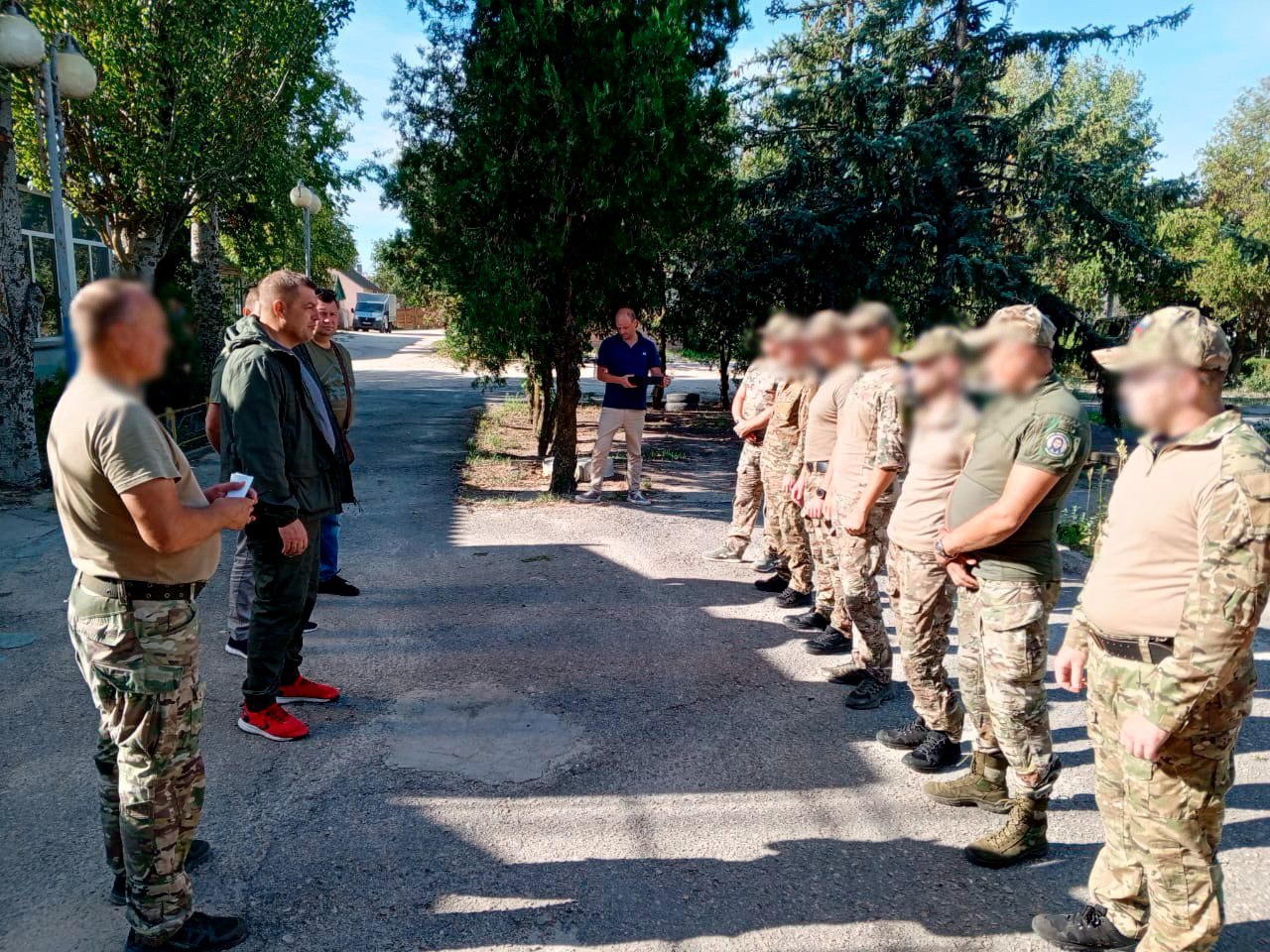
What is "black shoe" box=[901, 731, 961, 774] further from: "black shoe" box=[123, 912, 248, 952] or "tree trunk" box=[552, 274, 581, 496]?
"tree trunk" box=[552, 274, 581, 496]

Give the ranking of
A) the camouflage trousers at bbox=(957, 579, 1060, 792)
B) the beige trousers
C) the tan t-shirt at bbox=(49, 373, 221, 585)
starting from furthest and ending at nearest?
the beige trousers < the camouflage trousers at bbox=(957, 579, 1060, 792) < the tan t-shirt at bbox=(49, 373, 221, 585)

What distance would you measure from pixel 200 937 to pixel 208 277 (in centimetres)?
1345

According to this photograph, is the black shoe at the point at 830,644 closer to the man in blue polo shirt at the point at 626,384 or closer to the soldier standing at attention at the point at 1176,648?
the soldier standing at attention at the point at 1176,648

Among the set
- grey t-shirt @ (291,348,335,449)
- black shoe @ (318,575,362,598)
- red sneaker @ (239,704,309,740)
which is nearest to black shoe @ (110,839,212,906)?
red sneaker @ (239,704,309,740)

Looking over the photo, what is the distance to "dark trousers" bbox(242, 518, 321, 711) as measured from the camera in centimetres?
372

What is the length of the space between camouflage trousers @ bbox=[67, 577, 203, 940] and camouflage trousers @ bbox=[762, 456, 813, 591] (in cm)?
406

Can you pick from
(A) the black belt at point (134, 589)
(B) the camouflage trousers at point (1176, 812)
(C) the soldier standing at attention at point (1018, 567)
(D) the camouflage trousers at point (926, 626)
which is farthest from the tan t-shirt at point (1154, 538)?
(A) the black belt at point (134, 589)

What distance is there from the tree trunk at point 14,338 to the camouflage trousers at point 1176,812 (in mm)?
9904

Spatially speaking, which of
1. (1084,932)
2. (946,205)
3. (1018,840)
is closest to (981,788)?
(1018,840)

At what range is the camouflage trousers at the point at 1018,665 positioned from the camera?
2.99 metres

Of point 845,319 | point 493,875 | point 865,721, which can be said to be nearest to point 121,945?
point 493,875

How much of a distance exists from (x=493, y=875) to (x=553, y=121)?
709 cm

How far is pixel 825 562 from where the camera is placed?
4.98m

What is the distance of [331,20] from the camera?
53.4 feet
